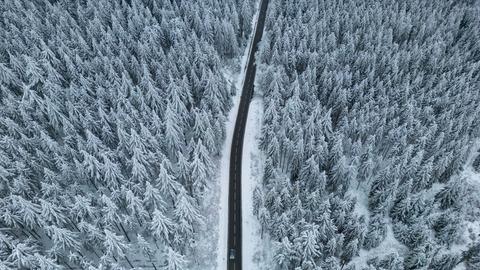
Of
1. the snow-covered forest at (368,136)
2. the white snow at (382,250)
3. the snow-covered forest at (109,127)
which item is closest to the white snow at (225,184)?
the snow-covered forest at (109,127)

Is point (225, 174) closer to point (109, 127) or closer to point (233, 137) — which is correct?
point (233, 137)

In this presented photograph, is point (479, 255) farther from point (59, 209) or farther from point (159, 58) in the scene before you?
point (159, 58)

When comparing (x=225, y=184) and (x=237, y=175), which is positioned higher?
(x=237, y=175)

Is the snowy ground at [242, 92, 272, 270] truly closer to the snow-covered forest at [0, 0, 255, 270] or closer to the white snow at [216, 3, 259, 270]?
the white snow at [216, 3, 259, 270]

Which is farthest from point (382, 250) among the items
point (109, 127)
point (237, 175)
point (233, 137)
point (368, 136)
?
point (109, 127)

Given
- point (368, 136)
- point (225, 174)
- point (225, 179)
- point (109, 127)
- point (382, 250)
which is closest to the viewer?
point (382, 250)

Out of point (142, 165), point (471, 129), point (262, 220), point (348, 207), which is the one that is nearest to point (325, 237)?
point (348, 207)
